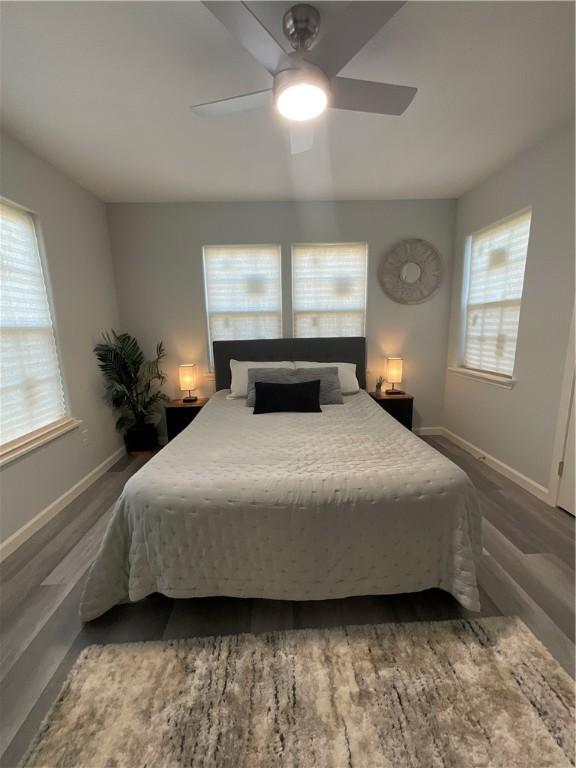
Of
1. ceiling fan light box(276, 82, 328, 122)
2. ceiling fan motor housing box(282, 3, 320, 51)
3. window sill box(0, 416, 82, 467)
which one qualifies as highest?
ceiling fan motor housing box(282, 3, 320, 51)

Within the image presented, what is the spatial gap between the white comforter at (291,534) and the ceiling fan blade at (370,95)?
1.73 m

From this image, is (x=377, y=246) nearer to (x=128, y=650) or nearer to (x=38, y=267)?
(x=38, y=267)

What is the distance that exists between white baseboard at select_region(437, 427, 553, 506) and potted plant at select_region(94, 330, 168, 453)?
3349 millimetres

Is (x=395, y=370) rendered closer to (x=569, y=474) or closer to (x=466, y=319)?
(x=466, y=319)

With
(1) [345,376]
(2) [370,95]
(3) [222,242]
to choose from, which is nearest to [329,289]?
(1) [345,376]

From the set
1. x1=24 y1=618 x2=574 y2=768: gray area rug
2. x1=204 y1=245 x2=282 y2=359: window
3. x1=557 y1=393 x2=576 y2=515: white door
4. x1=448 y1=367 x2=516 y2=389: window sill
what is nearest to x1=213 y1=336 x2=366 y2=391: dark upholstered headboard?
x1=204 y1=245 x2=282 y2=359: window

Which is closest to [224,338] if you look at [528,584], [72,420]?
[72,420]

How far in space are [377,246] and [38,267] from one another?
10.4 ft

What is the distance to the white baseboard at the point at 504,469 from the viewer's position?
2.39m

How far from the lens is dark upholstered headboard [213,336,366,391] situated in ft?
11.3

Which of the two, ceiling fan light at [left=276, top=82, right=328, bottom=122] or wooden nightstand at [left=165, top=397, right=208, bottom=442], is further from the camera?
wooden nightstand at [left=165, top=397, right=208, bottom=442]

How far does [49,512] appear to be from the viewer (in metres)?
2.27

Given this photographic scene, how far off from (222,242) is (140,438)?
2.35 meters

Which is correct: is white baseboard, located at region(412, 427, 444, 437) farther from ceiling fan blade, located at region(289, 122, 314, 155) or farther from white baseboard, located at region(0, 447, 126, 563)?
white baseboard, located at region(0, 447, 126, 563)
